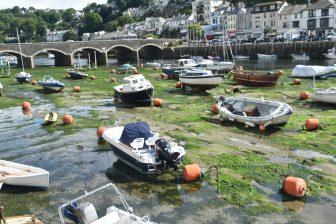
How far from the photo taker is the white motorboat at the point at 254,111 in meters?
22.8

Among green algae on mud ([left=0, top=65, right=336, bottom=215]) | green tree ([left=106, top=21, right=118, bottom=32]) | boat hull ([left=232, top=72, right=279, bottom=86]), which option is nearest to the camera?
green algae on mud ([left=0, top=65, right=336, bottom=215])

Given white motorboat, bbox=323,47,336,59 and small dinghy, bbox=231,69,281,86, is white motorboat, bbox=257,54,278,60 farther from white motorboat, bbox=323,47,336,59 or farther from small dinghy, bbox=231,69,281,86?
small dinghy, bbox=231,69,281,86

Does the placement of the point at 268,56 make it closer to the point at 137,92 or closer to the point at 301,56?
the point at 301,56

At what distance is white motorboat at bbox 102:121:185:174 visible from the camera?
642 inches

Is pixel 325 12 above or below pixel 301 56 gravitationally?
above

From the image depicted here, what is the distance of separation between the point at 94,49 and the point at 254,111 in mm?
70867

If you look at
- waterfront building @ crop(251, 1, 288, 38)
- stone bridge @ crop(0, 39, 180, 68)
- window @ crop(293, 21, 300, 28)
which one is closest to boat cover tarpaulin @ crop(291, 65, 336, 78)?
stone bridge @ crop(0, 39, 180, 68)

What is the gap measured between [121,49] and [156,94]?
68.2 metres

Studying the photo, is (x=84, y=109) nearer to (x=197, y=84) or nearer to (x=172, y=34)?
(x=197, y=84)

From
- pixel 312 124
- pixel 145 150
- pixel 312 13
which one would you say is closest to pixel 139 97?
pixel 312 124

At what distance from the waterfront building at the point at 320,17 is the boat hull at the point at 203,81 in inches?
2747

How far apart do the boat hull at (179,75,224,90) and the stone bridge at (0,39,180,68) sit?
4712 centimetres

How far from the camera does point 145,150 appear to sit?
1753 centimetres

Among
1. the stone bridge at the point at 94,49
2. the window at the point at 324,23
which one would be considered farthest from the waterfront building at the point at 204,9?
the window at the point at 324,23
